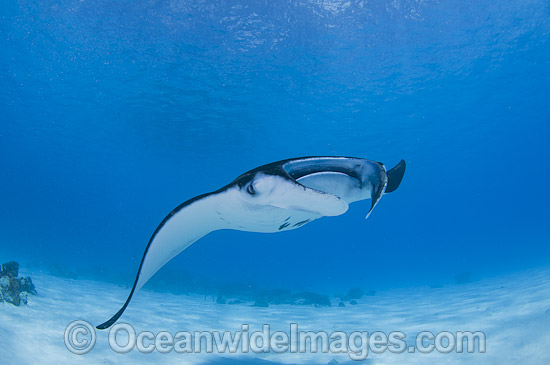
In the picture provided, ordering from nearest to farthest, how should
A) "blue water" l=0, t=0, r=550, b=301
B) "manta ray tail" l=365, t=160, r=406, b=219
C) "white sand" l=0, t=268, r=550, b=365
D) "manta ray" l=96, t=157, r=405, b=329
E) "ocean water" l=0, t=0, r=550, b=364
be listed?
"manta ray" l=96, t=157, r=405, b=329
"manta ray tail" l=365, t=160, r=406, b=219
"white sand" l=0, t=268, r=550, b=365
"ocean water" l=0, t=0, r=550, b=364
"blue water" l=0, t=0, r=550, b=301

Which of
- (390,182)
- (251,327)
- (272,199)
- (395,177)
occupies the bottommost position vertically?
(251,327)

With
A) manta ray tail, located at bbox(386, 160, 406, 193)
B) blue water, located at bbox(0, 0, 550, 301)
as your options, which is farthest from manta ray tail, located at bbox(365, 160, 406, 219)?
blue water, located at bbox(0, 0, 550, 301)

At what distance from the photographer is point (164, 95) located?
1564 cm

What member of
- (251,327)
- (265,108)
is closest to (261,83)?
(265,108)

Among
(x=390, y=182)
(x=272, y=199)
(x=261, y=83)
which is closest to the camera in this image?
(x=272, y=199)

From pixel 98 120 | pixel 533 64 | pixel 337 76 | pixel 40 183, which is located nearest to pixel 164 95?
pixel 98 120

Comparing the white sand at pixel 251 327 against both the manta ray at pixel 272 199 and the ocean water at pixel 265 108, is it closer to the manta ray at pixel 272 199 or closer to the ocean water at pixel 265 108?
the ocean water at pixel 265 108

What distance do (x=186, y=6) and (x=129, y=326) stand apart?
10754 mm

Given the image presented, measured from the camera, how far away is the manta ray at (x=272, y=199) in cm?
191

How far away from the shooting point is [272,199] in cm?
202

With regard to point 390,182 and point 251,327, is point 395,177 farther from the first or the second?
point 251,327

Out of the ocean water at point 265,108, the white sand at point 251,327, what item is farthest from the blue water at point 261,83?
the white sand at point 251,327

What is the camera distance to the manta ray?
191 centimetres

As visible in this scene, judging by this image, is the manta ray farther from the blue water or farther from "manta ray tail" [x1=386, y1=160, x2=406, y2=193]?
the blue water
